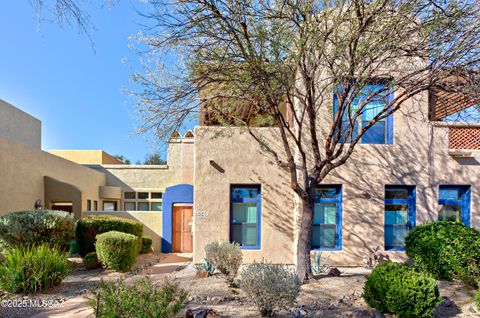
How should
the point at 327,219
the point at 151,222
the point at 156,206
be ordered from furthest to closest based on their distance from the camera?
1. the point at 156,206
2. the point at 151,222
3. the point at 327,219

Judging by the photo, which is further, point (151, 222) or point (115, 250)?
point (151, 222)

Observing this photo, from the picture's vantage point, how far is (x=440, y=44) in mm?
6215

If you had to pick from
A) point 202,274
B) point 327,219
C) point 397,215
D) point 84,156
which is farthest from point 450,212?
point 84,156

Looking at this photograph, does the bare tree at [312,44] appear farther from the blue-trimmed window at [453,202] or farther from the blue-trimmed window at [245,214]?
the blue-trimmed window at [453,202]

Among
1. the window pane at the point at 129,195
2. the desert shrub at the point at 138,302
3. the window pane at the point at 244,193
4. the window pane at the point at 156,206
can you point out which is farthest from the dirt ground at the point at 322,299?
the window pane at the point at 129,195

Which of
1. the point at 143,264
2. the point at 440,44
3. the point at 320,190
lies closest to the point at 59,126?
the point at 143,264

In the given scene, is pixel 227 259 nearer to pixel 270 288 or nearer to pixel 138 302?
pixel 270 288

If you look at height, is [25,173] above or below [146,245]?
above

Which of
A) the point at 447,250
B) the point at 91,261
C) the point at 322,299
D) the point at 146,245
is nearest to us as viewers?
the point at 322,299

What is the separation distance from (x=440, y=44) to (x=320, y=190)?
16.3 ft

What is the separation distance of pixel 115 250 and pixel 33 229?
6.70 ft

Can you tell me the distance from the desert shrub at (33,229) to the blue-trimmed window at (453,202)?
36.1 ft

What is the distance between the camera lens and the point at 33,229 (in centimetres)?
781

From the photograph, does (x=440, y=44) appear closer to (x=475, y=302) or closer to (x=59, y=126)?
(x=475, y=302)
